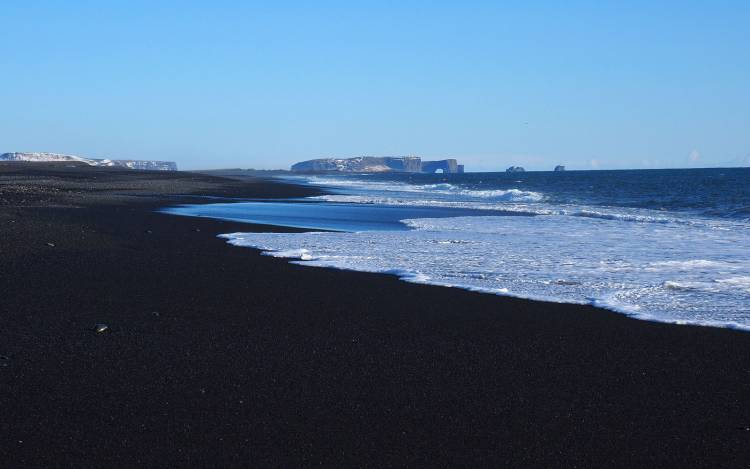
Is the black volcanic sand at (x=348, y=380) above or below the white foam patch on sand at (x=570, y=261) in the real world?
below

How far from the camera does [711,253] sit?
1262cm

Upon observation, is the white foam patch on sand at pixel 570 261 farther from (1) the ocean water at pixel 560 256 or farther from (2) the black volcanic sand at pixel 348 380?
(2) the black volcanic sand at pixel 348 380

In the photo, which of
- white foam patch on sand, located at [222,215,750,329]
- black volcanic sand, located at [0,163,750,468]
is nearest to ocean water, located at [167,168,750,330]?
white foam patch on sand, located at [222,215,750,329]

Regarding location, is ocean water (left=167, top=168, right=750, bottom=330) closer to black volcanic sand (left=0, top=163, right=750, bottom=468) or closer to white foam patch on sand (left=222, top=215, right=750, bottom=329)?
white foam patch on sand (left=222, top=215, right=750, bottom=329)

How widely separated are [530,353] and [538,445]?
188 cm

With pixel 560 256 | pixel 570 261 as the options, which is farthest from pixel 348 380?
pixel 560 256

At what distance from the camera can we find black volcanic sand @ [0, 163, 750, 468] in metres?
3.89

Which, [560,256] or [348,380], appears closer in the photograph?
[348,380]

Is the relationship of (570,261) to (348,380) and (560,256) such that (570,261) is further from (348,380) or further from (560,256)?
(348,380)

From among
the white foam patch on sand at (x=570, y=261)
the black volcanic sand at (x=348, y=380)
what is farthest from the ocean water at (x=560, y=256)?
the black volcanic sand at (x=348, y=380)

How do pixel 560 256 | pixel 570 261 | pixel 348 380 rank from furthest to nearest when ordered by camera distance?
1. pixel 560 256
2. pixel 570 261
3. pixel 348 380

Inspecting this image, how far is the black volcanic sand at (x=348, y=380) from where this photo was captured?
389cm

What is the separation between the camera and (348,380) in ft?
16.5

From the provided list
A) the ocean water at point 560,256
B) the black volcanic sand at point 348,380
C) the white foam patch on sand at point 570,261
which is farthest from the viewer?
the ocean water at point 560,256
